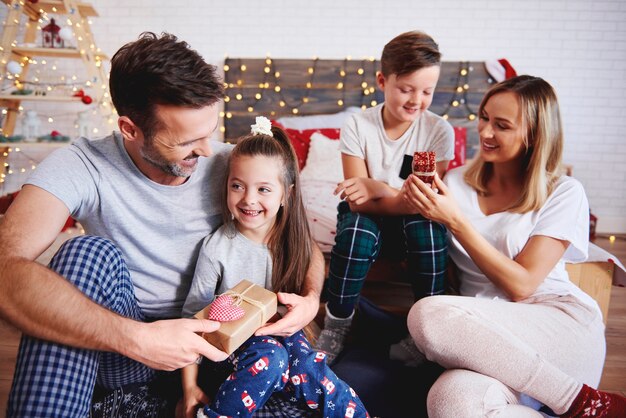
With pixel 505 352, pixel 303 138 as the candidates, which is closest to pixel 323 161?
pixel 303 138

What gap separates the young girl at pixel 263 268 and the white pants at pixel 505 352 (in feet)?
0.94

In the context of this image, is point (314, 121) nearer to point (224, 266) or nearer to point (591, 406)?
point (224, 266)

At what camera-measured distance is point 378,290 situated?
2.59 m

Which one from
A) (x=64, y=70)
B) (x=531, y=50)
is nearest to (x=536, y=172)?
(x=531, y=50)

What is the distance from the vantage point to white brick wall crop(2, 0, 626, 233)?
3850 mm

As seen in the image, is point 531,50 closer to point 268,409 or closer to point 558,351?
point 558,351

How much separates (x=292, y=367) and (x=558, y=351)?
2.53 feet

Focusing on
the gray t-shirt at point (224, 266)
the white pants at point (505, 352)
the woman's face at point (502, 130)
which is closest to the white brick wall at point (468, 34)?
the woman's face at point (502, 130)

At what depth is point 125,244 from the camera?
1356mm

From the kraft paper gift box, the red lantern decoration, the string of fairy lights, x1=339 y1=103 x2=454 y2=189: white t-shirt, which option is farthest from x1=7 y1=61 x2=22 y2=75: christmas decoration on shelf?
the kraft paper gift box

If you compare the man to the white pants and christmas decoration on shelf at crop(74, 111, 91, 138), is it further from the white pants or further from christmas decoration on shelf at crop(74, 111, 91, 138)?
christmas decoration on shelf at crop(74, 111, 91, 138)

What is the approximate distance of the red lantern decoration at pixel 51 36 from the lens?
11.8ft

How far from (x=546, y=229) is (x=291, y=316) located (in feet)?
2.84

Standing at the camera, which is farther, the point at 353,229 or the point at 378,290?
the point at 378,290
